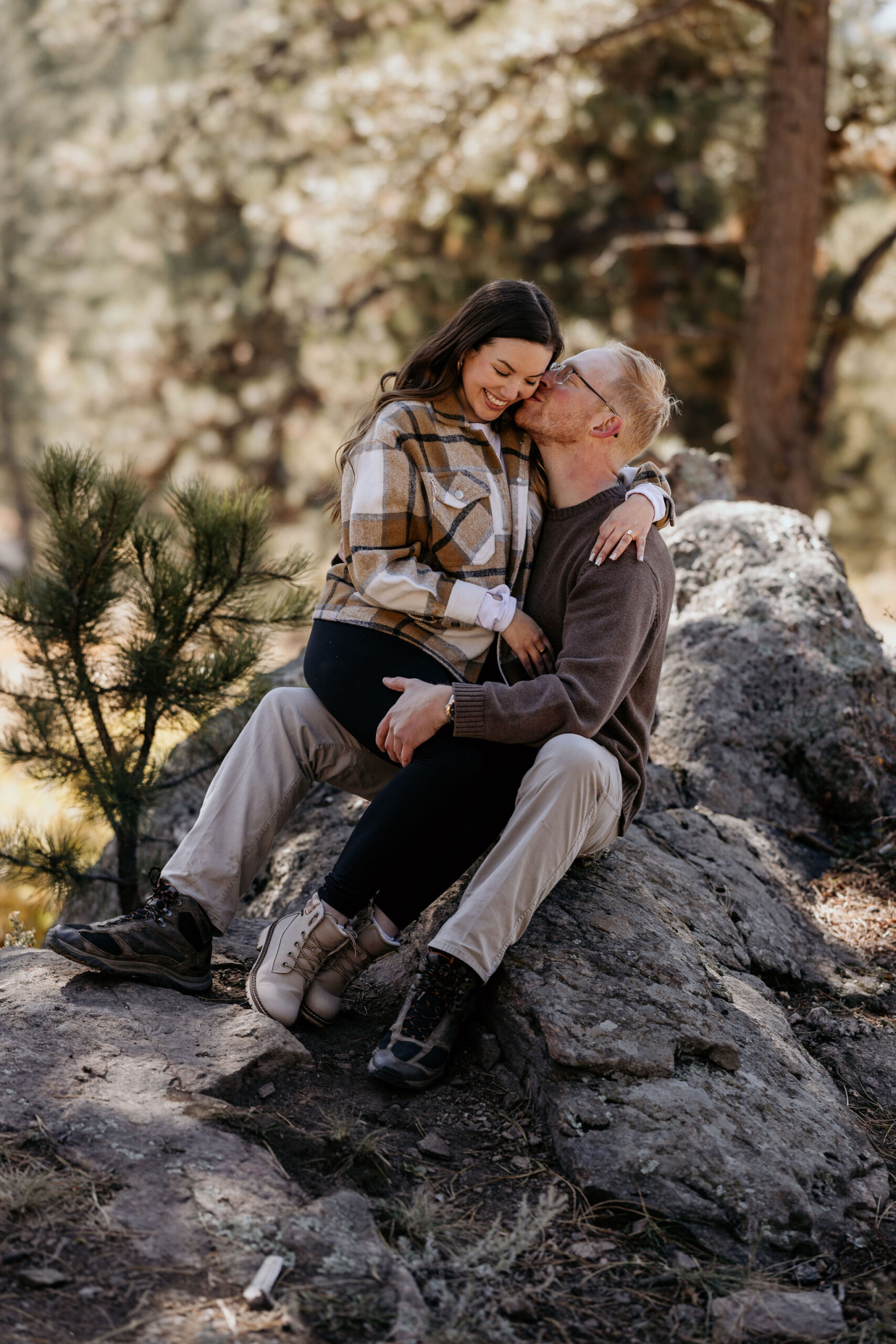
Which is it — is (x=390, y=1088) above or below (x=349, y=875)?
below

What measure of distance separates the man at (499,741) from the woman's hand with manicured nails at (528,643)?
8 centimetres

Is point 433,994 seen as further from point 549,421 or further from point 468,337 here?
point 468,337

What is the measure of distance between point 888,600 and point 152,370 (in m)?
8.93

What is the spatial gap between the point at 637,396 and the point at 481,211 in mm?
7291

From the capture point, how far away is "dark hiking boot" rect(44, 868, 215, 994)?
2.57m

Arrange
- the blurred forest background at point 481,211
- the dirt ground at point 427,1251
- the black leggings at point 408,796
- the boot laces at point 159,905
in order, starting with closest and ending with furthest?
1. the dirt ground at point 427,1251
2. the black leggings at point 408,796
3. the boot laces at point 159,905
4. the blurred forest background at point 481,211

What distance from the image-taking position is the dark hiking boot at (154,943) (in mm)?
2570

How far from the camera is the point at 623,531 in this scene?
2.67 meters

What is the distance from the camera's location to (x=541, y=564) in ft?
9.47

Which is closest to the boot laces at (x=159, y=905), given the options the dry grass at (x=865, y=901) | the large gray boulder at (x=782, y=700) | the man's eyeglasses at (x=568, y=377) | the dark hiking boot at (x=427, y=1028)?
the dark hiking boot at (x=427, y=1028)

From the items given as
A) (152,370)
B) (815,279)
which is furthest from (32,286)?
(815,279)

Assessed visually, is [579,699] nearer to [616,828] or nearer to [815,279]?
[616,828]

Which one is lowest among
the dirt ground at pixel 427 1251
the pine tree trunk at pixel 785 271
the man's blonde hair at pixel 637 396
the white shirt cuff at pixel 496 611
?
the dirt ground at pixel 427 1251

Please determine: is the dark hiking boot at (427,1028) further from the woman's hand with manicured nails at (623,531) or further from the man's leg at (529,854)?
the woman's hand with manicured nails at (623,531)
